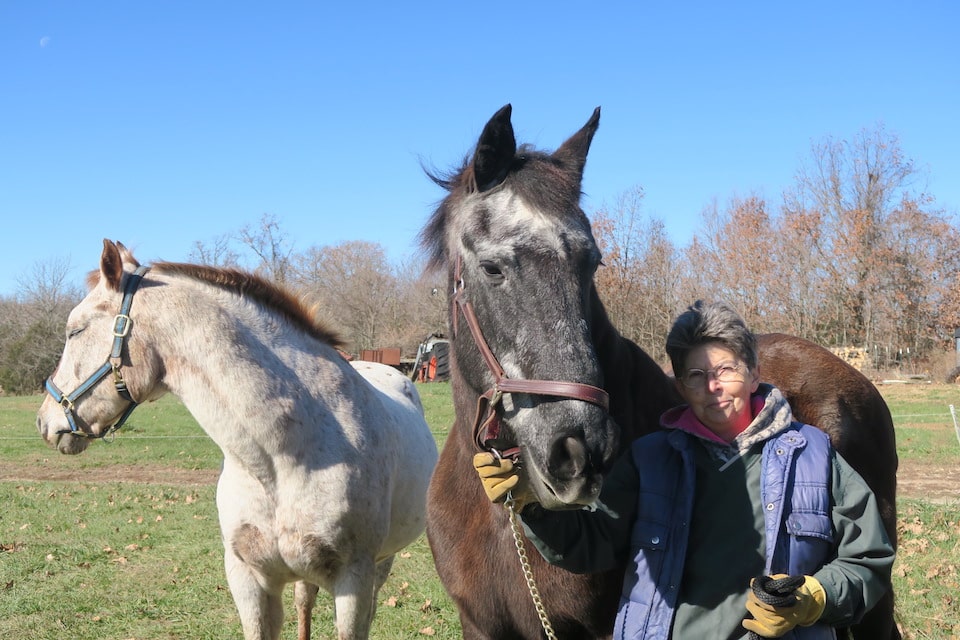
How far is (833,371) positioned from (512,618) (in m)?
2.02

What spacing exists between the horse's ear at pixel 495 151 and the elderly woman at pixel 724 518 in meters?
0.70

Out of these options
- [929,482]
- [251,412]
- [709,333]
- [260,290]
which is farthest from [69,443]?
[929,482]

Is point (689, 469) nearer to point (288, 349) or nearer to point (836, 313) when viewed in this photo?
point (288, 349)

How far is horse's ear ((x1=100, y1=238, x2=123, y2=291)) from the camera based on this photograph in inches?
134

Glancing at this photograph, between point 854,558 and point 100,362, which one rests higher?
point 100,362

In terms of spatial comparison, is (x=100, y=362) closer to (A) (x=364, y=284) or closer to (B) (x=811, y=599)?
(B) (x=811, y=599)

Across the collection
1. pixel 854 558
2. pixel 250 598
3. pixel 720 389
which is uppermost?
pixel 720 389

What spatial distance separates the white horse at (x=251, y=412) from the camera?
131 inches

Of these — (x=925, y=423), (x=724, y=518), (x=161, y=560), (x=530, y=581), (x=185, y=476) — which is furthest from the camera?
(x=925, y=423)

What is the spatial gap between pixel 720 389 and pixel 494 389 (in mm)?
633

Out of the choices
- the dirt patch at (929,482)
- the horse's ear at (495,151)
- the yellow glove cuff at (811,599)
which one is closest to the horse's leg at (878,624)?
the yellow glove cuff at (811,599)

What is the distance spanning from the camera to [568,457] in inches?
67.9

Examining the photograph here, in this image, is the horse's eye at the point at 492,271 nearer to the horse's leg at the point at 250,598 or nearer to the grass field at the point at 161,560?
the horse's leg at the point at 250,598

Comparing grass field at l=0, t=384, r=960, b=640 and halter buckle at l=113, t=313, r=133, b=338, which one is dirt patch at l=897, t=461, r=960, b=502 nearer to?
grass field at l=0, t=384, r=960, b=640
